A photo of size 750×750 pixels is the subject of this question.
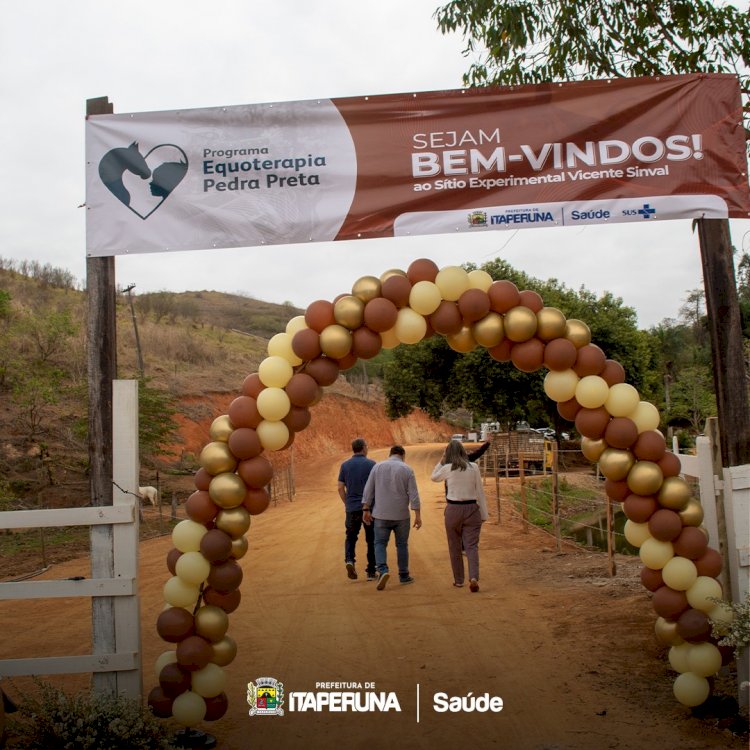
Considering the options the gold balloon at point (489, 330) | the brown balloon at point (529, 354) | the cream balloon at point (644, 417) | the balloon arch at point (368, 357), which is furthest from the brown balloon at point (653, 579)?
the gold balloon at point (489, 330)

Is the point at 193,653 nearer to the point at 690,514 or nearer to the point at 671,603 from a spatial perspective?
the point at 671,603

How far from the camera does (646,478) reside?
4.96 metres

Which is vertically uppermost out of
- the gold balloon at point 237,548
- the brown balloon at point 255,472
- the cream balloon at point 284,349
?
the cream balloon at point 284,349

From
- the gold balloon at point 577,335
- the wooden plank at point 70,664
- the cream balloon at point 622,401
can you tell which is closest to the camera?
the wooden plank at point 70,664

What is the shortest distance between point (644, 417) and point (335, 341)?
2.17 meters

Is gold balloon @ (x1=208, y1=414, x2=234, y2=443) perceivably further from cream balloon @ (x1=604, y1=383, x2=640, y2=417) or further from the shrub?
cream balloon @ (x1=604, y1=383, x2=640, y2=417)

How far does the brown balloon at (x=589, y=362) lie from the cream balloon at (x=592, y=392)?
0.19 ft

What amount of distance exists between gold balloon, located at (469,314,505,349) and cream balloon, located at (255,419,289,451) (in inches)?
59.0

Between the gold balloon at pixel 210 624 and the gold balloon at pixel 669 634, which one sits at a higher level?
the gold balloon at pixel 210 624

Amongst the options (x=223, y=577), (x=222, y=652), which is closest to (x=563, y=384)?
(x=223, y=577)

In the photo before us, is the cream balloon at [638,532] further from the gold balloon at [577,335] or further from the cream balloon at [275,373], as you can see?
the cream balloon at [275,373]

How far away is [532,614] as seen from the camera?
772 centimetres

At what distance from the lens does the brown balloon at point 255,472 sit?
495 cm

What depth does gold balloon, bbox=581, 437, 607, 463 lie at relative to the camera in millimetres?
5203
